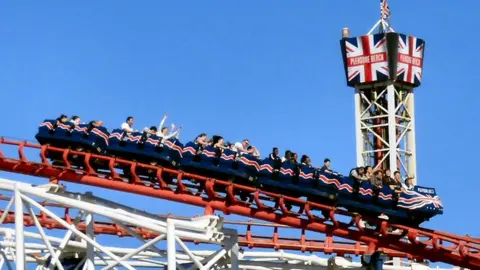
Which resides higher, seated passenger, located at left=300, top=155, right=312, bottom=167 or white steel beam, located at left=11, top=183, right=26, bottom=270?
seated passenger, located at left=300, top=155, right=312, bottom=167

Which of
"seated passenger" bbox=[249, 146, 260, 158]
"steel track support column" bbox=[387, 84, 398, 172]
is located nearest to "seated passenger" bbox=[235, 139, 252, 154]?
"seated passenger" bbox=[249, 146, 260, 158]

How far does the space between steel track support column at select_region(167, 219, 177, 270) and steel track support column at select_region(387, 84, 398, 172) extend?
57.6 feet

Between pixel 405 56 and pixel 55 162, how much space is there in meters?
18.7

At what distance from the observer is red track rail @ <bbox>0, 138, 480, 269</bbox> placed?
25.8m

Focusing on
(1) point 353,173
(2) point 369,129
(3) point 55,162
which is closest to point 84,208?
(3) point 55,162

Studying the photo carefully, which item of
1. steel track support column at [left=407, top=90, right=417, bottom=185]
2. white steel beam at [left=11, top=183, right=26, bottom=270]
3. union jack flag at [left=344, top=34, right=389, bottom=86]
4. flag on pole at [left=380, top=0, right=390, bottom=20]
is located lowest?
white steel beam at [left=11, top=183, right=26, bottom=270]

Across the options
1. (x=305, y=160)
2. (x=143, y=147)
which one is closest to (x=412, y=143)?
(x=305, y=160)

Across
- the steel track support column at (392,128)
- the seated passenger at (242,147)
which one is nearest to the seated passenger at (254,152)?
the seated passenger at (242,147)

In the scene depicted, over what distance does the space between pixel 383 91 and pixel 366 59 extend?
107 cm

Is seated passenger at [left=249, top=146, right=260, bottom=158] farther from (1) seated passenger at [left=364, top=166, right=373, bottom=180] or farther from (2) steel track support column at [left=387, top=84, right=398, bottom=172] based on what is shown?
(2) steel track support column at [left=387, top=84, right=398, bottom=172]

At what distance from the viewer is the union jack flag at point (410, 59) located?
140 feet

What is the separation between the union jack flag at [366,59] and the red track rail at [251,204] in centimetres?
1475

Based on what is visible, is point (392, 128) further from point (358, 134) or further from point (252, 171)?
point (252, 171)

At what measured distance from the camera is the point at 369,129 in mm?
42125
